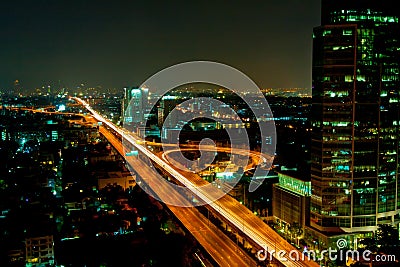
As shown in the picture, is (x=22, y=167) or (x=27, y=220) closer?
(x=27, y=220)

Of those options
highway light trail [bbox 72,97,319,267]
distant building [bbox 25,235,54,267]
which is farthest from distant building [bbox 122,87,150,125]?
distant building [bbox 25,235,54,267]

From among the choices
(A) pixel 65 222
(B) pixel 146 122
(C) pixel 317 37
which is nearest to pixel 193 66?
(C) pixel 317 37

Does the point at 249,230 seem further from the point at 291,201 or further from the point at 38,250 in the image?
the point at 38,250

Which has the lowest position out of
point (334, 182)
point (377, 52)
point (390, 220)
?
point (390, 220)

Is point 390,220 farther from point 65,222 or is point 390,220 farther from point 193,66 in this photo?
point 193,66
